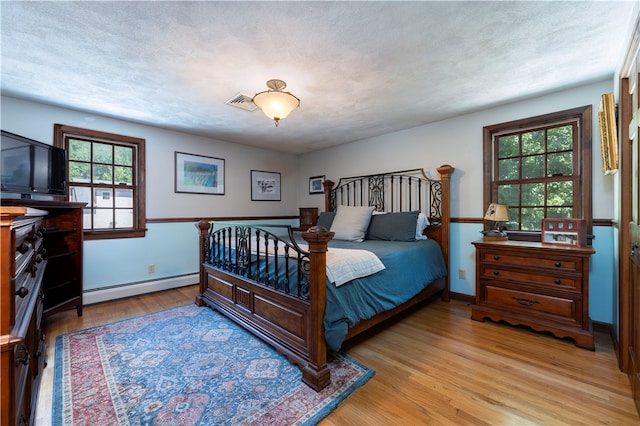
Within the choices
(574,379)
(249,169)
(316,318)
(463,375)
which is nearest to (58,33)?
(316,318)

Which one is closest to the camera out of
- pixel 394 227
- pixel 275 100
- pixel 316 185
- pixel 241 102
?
pixel 275 100

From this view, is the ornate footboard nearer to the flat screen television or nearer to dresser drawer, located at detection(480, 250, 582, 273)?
the flat screen television

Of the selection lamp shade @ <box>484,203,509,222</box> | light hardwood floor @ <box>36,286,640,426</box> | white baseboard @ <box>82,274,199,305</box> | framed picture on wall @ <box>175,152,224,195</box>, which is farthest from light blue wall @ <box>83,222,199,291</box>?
lamp shade @ <box>484,203,509,222</box>

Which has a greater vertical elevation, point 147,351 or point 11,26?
point 11,26

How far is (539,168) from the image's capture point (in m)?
2.79

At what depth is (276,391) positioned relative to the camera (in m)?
A: 1.62

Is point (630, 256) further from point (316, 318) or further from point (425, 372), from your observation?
point (316, 318)

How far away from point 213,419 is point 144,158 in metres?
3.19

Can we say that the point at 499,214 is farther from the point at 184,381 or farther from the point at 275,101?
the point at 184,381

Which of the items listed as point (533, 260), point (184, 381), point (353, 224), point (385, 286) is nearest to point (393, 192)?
point (353, 224)

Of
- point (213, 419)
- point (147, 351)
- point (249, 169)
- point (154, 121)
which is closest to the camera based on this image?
point (213, 419)

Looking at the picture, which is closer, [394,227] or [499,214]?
[499,214]

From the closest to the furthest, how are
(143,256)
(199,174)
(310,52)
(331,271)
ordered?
(331,271) → (310,52) → (143,256) → (199,174)

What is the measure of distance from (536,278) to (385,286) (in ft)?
4.36
